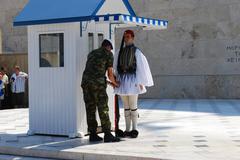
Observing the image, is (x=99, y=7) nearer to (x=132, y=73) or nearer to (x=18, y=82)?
(x=132, y=73)

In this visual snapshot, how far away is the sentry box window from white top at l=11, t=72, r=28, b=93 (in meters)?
7.58

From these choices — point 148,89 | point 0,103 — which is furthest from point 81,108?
point 148,89

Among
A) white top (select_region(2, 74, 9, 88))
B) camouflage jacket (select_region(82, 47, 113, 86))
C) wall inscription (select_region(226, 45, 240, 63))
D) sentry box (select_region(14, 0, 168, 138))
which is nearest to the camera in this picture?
camouflage jacket (select_region(82, 47, 113, 86))

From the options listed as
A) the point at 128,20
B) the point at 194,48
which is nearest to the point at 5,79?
the point at 194,48

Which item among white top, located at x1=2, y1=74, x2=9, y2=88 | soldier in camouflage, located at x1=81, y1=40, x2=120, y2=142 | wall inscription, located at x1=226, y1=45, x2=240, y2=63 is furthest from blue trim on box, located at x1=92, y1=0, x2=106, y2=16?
wall inscription, located at x1=226, y1=45, x2=240, y2=63

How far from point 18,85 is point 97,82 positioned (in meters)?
9.11

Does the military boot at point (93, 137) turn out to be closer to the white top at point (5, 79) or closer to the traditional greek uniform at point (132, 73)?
the traditional greek uniform at point (132, 73)

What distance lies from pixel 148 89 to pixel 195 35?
115 inches

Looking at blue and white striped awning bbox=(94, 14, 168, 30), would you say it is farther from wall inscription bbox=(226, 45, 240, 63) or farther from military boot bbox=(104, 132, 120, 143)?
wall inscription bbox=(226, 45, 240, 63)

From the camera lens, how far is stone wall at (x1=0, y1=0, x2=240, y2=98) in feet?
57.2

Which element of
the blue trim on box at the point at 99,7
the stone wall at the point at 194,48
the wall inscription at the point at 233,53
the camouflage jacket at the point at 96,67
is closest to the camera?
the camouflage jacket at the point at 96,67

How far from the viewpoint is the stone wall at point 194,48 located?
17438 millimetres

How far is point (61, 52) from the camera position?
901 centimetres

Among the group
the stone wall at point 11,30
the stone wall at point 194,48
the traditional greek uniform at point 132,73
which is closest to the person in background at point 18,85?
the stone wall at point 194,48
